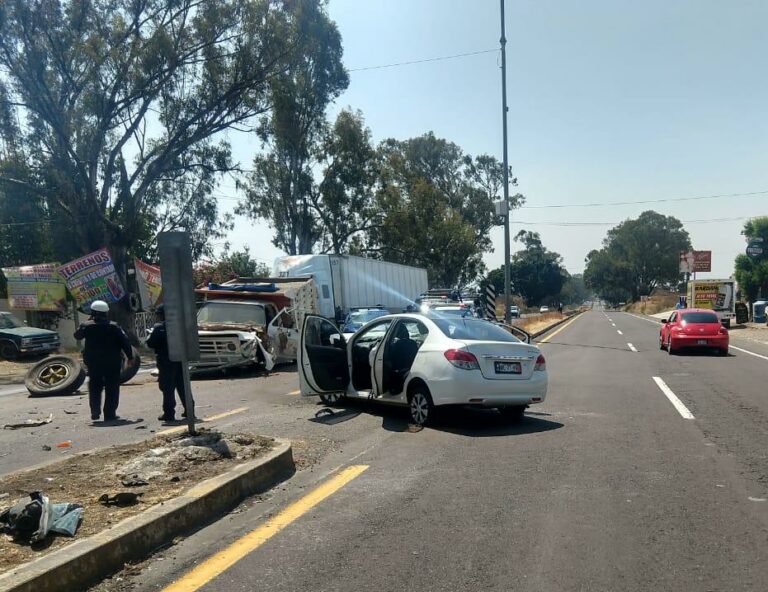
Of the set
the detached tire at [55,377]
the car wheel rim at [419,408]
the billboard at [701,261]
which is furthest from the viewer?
the billboard at [701,261]

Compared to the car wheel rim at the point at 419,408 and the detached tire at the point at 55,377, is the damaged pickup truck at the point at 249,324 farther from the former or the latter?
the car wheel rim at the point at 419,408

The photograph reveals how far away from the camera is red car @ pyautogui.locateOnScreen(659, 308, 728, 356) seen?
2030 cm

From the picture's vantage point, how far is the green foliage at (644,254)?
10694 centimetres

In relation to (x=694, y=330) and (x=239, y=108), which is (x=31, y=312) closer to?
(x=239, y=108)

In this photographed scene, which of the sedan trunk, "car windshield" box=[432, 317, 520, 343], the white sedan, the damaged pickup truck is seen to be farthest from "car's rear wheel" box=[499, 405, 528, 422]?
the damaged pickup truck

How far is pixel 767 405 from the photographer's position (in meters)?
10.5

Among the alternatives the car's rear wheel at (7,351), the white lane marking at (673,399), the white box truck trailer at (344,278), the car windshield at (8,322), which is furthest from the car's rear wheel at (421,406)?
the car windshield at (8,322)

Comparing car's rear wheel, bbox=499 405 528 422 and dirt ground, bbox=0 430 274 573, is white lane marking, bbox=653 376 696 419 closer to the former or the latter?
car's rear wheel, bbox=499 405 528 422

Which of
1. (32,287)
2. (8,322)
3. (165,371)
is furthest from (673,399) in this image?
(32,287)

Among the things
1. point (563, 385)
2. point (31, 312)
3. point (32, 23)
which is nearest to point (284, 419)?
point (563, 385)

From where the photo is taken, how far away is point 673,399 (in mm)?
11328

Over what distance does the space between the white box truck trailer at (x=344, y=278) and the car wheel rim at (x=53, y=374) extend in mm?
10212

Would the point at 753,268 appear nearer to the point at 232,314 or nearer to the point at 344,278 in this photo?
the point at 344,278

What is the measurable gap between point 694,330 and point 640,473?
1560cm
